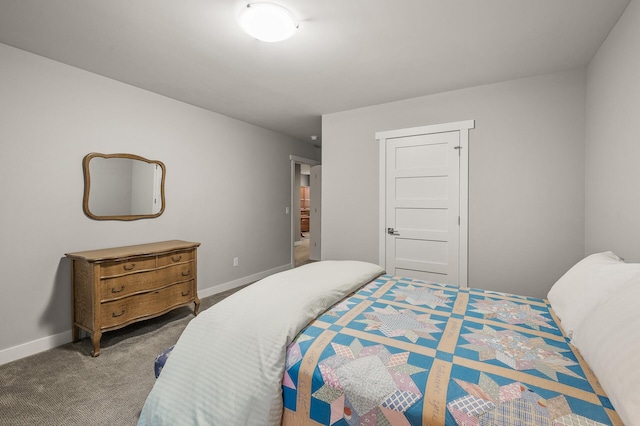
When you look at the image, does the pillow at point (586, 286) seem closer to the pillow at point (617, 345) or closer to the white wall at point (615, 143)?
the pillow at point (617, 345)

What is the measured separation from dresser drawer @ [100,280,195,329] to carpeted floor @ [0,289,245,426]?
9.1 inches

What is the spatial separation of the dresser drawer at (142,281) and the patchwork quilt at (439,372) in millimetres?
2018

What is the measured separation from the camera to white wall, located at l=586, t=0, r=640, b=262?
1806 mm

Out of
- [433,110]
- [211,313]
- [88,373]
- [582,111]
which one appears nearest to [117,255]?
[88,373]

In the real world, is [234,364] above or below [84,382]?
above

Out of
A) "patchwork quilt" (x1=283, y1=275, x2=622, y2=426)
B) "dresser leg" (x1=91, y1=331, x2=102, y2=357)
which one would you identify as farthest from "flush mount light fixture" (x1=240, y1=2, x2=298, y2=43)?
"dresser leg" (x1=91, y1=331, x2=102, y2=357)

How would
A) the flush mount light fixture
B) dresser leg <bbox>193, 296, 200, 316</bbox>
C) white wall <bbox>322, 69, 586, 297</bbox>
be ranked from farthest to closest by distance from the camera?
1. dresser leg <bbox>193, 296, 200, 316</bbox>
2. white wall <bbox>322, 69, 586, 297</bbox>
3. the flush mount light fixture

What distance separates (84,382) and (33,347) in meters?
0.86

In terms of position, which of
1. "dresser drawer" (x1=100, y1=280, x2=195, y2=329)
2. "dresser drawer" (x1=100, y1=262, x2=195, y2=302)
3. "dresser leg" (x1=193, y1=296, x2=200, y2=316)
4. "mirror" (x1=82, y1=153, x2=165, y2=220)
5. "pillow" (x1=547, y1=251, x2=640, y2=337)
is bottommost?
"dresser leg" (x1=193, y1=296, x2=200, y2=316)

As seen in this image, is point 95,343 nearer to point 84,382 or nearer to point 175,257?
point 84,382

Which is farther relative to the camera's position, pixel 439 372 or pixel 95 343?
pixel 95 343

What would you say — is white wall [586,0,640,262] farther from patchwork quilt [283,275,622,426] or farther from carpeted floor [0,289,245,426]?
carpeted floor [0,289,245,426]

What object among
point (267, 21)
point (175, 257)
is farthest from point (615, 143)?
point (175, 257)

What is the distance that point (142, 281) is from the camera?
2.72 m
